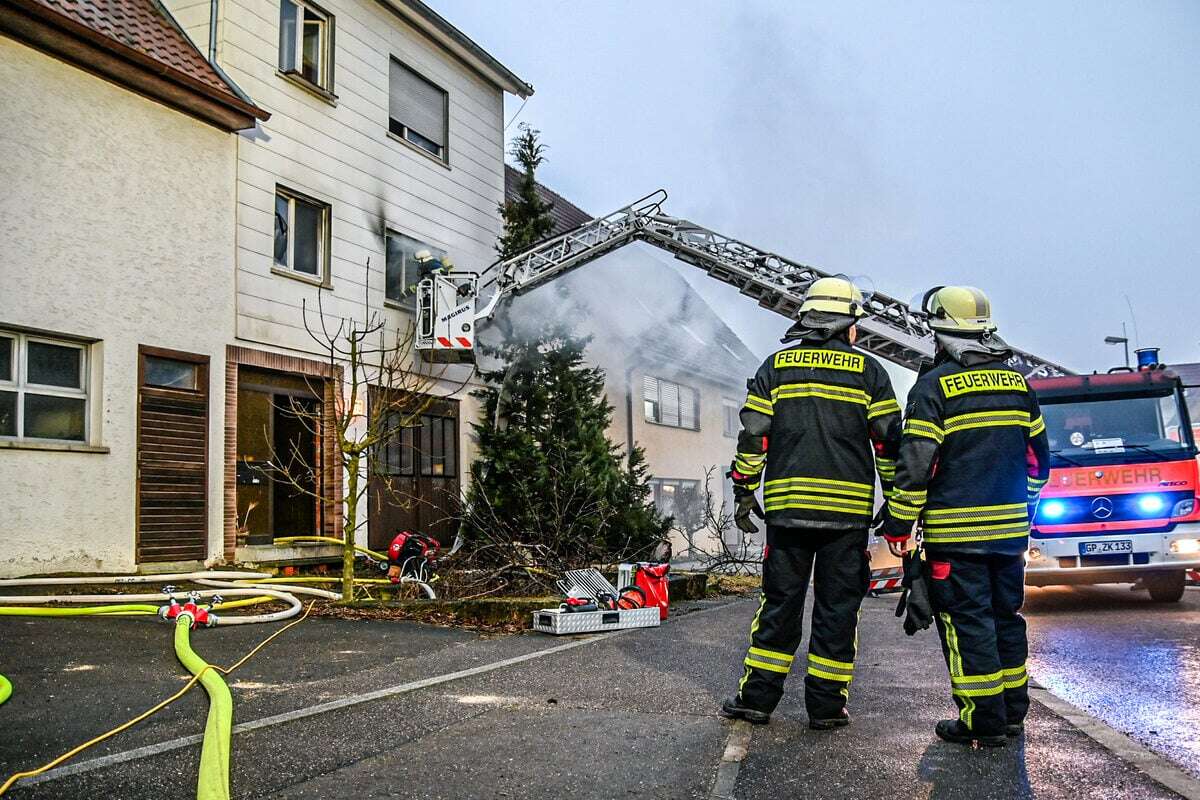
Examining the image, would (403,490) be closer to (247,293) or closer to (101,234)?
(247,293)

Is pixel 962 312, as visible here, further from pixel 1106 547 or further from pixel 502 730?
pixel 1106 547

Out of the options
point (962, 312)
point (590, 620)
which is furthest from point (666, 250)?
point (962, 312)

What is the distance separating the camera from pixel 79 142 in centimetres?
928

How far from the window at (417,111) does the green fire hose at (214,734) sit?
1020 centimetres

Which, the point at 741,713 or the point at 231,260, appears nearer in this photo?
the point at 741,713

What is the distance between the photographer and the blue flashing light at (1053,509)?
936cm

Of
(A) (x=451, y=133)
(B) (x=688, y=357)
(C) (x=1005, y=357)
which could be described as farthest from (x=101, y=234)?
(B) (x=688, y=357)

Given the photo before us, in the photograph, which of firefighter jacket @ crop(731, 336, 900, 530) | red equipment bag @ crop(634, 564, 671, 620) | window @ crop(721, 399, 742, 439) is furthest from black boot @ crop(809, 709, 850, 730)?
window @ crop(721, 399, 742, 439)

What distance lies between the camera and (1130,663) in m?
6.12

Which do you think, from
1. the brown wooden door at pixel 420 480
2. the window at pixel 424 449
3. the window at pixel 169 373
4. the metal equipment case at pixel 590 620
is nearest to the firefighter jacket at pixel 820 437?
the metal equipment case at pixel 590 620

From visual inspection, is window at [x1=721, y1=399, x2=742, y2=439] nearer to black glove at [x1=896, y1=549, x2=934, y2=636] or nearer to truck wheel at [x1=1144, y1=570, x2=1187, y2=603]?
truck wheel at [x1=1144, y1=570, x2=1187, y2=603]

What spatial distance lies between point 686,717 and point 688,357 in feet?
68.0

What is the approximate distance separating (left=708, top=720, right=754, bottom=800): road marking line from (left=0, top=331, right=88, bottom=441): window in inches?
292

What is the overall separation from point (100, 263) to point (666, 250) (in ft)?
27.6
